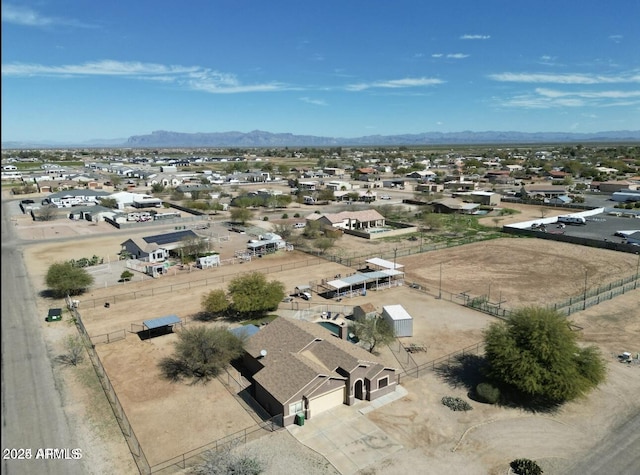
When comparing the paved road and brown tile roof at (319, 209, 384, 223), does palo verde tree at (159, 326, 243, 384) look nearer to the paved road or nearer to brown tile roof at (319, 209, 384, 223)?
the paved road

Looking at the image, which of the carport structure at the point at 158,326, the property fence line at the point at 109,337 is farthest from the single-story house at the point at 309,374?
the property fence line at the point at 109,337

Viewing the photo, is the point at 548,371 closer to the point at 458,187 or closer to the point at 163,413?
the point at 163,413

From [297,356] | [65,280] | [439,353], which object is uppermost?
[297,356]

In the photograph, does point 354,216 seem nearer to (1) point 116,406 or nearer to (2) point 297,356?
(2) point 297,356

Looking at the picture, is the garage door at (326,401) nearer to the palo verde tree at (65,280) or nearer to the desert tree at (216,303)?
the desert tree at (216,303)

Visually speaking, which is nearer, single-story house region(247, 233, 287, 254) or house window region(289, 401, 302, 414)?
house window region(289, 401, 302, 414)

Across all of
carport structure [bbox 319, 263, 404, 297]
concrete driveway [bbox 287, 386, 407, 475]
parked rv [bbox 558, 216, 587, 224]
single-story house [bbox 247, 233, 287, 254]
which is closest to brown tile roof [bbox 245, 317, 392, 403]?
concrete driveway [bbox 287, 386, 407, 475]

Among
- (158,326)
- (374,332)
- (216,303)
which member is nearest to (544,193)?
(374,332)
